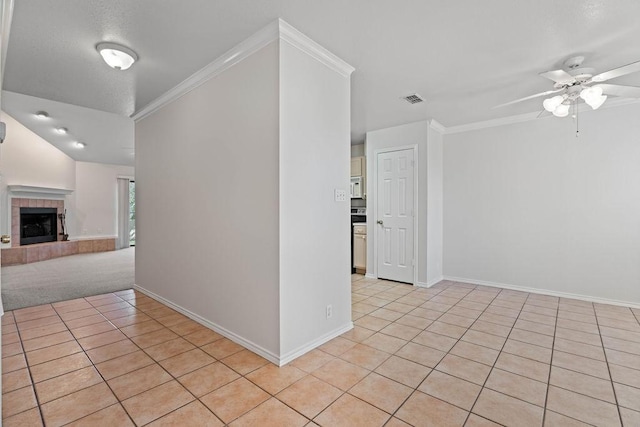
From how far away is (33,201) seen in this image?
688 centimetres

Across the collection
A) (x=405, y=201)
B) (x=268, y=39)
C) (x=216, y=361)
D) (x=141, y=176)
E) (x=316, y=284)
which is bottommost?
(x=216, y=361)

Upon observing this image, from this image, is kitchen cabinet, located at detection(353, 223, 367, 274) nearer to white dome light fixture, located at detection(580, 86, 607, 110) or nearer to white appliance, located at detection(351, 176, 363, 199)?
white appliance, located at detection(351, 176, 363, 199)

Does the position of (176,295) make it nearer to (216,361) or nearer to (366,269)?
(216,361)

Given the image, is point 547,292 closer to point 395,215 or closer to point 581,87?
point 395,215

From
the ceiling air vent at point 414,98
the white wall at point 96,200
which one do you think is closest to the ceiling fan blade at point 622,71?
the ceiling air vent at point 414,98

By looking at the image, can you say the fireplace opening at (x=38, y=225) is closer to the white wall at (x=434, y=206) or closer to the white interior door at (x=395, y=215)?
the white interior door at (x=395, y=215)

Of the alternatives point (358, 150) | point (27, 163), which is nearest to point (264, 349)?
point (358, 150)

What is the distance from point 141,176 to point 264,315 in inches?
118

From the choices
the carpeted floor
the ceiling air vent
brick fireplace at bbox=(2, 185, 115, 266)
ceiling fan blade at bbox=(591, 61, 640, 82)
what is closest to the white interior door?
the ceiling air vent

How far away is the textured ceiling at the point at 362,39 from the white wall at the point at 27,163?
402cm

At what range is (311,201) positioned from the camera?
2523 millimetres

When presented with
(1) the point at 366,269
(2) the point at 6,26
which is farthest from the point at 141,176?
(1) the point at 366,269

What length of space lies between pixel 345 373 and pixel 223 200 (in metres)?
1.76

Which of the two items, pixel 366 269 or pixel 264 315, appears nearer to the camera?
pixel 264 315
